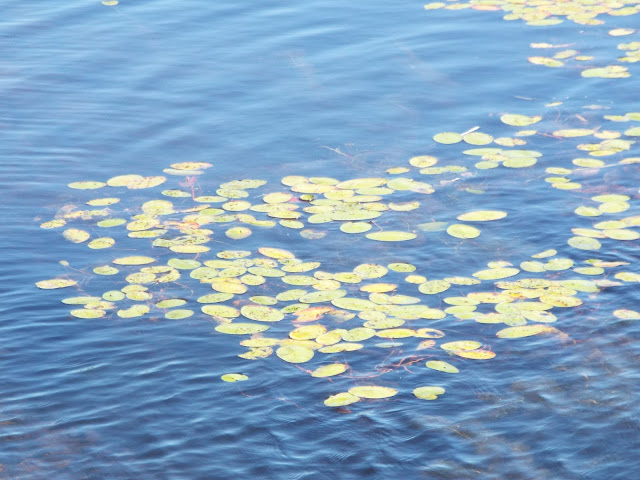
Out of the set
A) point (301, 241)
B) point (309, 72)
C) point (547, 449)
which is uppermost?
point (309, 72)

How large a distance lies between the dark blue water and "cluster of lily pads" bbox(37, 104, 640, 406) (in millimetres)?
73

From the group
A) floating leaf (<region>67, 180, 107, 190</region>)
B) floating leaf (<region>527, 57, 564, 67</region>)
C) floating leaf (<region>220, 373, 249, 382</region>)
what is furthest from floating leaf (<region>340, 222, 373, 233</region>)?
floating leaf (<region>527, 57, 564, 67</region>)

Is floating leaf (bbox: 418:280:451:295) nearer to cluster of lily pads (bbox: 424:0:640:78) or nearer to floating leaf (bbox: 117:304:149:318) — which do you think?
floating leaf (bbox: 117:304:149:318)

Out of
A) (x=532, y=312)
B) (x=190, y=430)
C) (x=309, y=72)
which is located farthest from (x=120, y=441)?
(x=309, y=72)

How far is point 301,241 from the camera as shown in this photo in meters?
6.19

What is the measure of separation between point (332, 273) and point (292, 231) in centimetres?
68

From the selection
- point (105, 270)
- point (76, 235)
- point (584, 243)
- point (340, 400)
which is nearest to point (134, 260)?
point (105, 270)

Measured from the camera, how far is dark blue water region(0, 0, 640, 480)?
4367 millimetres

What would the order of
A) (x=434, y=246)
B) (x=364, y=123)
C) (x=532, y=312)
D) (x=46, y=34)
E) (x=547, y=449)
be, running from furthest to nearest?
1. (x=46, y=34)
2. (x=364, y=123)
3. (x=434, y=246)
4. (x=532, y=312)
5. (x=547, y=449)

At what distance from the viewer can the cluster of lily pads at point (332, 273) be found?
200 inches

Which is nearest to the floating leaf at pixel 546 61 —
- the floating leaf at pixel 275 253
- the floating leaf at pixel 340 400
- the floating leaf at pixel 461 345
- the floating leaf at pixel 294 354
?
the floating leaf at pixel 275 253

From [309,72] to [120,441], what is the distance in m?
5.37

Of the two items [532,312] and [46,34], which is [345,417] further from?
[46,34]

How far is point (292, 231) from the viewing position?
6.32 metres
